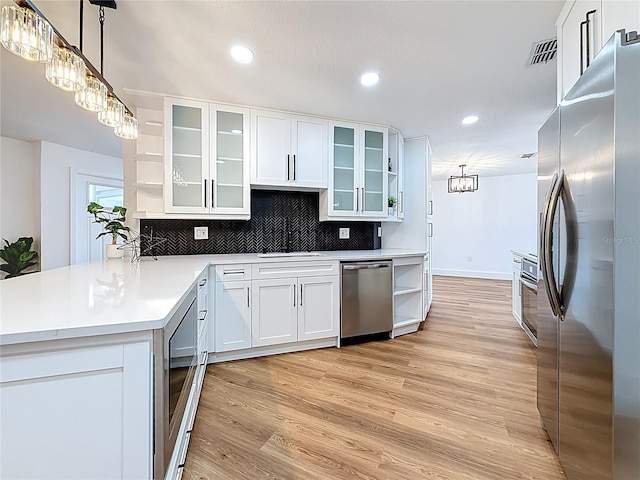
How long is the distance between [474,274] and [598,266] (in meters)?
6.73

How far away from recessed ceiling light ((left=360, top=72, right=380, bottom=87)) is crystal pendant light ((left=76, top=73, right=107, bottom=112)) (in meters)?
1.74

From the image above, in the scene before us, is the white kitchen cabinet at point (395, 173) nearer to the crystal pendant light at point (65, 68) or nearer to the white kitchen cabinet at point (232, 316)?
the white kitchen cabinet at point (232, 316)

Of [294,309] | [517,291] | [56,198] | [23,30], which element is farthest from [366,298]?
[56,198]

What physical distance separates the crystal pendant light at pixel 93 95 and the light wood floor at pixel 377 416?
189cm

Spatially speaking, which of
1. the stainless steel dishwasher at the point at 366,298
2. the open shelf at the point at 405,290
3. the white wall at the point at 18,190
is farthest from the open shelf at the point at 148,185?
the white wall at the point at 18,190

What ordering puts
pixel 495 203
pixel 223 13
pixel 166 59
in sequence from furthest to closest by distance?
pixel 495 203
pixel 166 59
pixel 223 13

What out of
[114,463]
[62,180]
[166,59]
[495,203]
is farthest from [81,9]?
[495,203]

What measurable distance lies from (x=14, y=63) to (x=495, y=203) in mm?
7900

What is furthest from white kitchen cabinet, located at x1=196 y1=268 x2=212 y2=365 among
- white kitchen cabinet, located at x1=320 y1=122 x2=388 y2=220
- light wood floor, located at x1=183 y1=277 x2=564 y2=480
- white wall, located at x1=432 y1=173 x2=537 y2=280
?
white wall, located at x1=432 y1=173 x2=537 y2=280

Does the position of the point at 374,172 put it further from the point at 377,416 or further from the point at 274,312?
the point at 377,416

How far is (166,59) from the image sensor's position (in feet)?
6.77

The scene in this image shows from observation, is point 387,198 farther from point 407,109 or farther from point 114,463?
point 114,463

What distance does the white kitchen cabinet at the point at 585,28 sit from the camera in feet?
3.60

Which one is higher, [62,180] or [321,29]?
[321,29]
